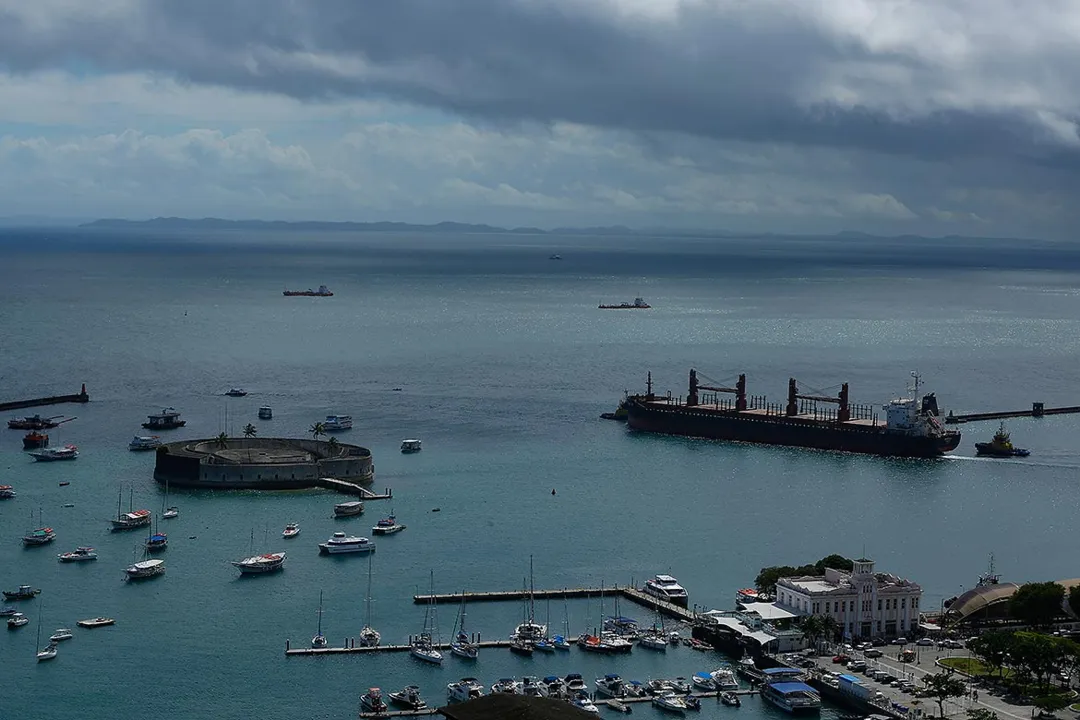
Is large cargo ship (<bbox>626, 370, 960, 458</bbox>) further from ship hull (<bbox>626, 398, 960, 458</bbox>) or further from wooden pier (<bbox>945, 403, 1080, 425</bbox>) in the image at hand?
wooden pier (<bbox>945, 403, 1080, 425</bbox>)

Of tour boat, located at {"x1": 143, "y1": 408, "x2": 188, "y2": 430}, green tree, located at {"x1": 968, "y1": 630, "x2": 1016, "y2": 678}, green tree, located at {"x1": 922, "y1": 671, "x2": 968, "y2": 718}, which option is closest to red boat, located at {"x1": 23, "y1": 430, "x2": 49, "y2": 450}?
tour boat, located at {"x1": 143, "y1": 408, "x2": 188, "y2": 430}

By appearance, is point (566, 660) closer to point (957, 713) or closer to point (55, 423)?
point (957, 713)

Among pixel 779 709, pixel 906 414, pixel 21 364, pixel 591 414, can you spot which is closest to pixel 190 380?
pixel 21 364

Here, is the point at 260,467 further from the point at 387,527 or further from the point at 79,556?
the point at 79,556

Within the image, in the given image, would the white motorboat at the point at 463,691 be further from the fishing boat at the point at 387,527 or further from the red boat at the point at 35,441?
the red boat at the point at 35,441


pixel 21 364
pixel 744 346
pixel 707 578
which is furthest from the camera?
pixel 744 346
